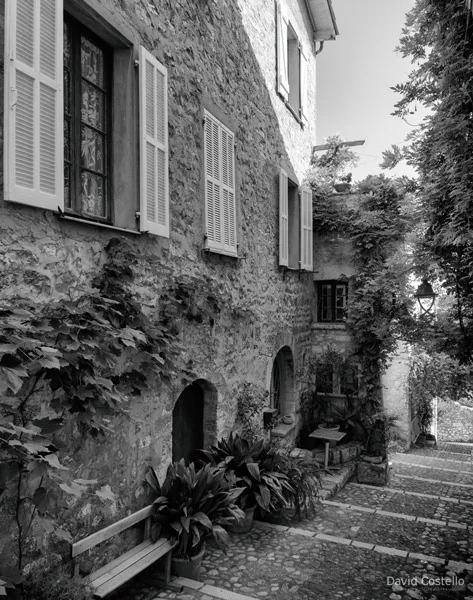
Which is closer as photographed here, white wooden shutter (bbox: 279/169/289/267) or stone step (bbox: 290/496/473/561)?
stone step (bbox: 290/496/473/561)

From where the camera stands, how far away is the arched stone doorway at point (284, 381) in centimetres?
810

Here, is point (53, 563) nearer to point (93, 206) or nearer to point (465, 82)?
point (93, 206)

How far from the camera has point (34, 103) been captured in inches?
111

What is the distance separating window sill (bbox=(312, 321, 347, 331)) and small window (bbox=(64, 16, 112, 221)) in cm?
619

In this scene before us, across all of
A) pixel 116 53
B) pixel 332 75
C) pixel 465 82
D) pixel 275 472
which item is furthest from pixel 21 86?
pixel 332 75

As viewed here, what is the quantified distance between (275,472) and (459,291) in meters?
2.79

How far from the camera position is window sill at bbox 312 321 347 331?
9047mm

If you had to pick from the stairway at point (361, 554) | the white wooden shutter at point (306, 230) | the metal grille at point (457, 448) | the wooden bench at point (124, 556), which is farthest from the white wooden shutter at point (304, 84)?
the metal grille at point (457, 448)

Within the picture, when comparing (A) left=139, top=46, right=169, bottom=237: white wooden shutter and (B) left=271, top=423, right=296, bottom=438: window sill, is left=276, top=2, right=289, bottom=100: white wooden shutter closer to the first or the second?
(A) left=139, top=46, right=169, bottom=237: white wooden shutter

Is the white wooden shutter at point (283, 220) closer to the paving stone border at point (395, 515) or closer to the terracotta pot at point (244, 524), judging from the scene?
the paving stone border at point (395, 515)

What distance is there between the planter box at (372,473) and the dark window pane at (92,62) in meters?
6.68

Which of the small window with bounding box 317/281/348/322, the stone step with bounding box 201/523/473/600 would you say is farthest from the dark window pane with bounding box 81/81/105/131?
the small window with bounding box 317/281/348/322

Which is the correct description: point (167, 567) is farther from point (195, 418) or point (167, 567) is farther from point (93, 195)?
point (93, 195)

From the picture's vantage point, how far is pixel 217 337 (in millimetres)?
5332
